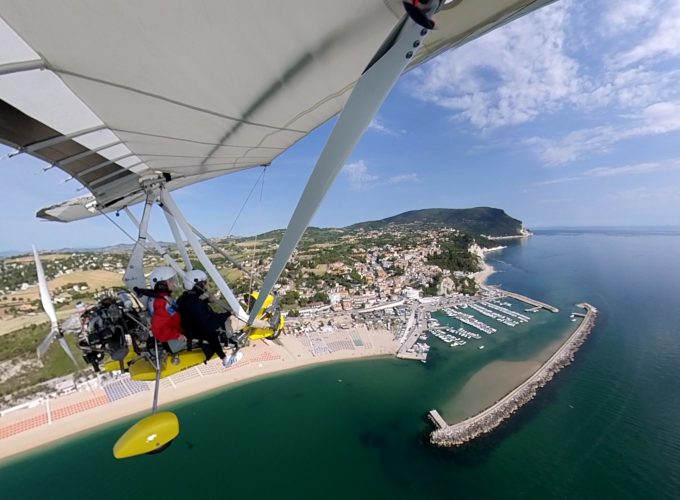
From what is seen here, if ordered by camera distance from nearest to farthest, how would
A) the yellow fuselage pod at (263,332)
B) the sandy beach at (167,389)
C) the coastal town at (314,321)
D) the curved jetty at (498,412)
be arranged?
the yellow fuselage pod at (263,332), the curved jetty at (498,412), the sandy beach at (167,389), the coastal town at (314,321)

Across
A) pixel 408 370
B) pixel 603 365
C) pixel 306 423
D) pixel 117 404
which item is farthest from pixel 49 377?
pixel 603 365

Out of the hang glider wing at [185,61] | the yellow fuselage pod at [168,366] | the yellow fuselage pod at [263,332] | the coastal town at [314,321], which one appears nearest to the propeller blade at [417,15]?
the hang glider wing at [185,61]

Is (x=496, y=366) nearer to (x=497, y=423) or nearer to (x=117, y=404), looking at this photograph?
(x=497, y=423)

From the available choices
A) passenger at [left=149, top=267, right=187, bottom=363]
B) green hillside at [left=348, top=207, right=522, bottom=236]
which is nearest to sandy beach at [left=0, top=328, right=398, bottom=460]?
passenger at [left=149, top=267, right=187, bottom=363]

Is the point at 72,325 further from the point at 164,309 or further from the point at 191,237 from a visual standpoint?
the point at 191,237

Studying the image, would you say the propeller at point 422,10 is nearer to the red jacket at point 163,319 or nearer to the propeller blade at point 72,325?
the red jacket at point 163,319

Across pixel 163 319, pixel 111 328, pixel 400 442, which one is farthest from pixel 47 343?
pixel 400 442

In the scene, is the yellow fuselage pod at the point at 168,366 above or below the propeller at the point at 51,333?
below
